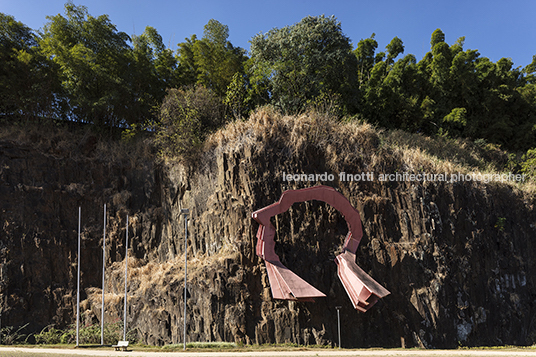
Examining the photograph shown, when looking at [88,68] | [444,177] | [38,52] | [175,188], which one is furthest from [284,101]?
[38,52]

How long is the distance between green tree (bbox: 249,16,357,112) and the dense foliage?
6 centimetres

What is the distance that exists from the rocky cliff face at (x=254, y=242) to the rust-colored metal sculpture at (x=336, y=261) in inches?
27.6

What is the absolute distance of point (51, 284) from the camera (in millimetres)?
18625

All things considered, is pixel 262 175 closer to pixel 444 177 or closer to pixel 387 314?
pixel 387 314

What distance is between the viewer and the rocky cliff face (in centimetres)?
1538

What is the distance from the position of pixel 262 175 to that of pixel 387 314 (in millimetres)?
7965

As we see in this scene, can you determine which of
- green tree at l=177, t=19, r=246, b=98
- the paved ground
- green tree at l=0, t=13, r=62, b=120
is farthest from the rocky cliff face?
green tree at l=177, t=19, r=246, b=98

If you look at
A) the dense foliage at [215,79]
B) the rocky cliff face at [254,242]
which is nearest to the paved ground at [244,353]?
the rocky cliff face at [254,242]

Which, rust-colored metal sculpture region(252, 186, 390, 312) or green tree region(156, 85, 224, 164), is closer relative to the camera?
rust-colored metal sculpture region(252, 186, 390, 312)

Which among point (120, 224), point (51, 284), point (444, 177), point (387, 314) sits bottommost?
point (387, 314)

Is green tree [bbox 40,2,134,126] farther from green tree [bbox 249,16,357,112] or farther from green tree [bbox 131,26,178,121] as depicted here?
green tree [bbox 249,16,357,112]

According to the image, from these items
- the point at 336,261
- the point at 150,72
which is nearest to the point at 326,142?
the point at 336,261

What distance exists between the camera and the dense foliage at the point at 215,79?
69.8 ft

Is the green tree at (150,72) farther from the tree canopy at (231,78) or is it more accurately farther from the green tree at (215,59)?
the green tree at (215,59)
